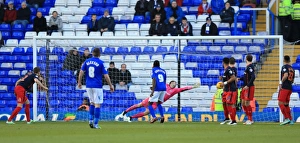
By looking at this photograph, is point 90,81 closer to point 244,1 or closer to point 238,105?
point 238,105

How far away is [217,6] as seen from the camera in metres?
30.9

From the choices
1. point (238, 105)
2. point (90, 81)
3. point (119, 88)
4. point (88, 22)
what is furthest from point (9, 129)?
point (88, 22)

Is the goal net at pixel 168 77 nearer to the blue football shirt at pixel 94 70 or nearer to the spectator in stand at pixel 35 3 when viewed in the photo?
the blue football shirt at pixel 94 70

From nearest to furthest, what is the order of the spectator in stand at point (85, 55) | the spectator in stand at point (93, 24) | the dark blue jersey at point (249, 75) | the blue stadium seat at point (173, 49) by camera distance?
the dark blue jersey at point (249, 75)
the spectator in stand at point (85, 55)
the blue stadium seat at point (173, 49)
the spectator in stand at point (93, 24)

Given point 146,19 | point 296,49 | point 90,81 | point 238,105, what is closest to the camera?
point 90,81

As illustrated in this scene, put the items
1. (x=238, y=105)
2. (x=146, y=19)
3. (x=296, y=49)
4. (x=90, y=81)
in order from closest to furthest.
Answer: (x=90, y=81) → (x=238, y=105) → (x=296, y=49) → (x=146, y=19)

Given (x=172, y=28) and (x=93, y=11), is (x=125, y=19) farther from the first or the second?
(x=172, y=28)

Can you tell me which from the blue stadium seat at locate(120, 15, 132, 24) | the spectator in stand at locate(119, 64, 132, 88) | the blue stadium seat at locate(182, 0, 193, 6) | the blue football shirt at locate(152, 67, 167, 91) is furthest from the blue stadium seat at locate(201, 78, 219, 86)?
the blue stadium seat at locate(182, 0, 193, 6)

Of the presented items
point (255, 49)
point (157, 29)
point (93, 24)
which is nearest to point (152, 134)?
point (255, 49)

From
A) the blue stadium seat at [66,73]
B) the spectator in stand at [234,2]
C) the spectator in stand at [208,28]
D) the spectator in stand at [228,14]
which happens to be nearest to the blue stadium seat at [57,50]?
the blue stadium seat at [66,73]

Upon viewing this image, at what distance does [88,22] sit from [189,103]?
20.7 ft

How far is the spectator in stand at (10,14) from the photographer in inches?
1256

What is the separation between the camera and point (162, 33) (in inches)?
1154

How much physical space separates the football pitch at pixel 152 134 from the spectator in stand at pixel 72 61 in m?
5.30
